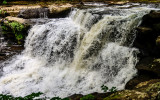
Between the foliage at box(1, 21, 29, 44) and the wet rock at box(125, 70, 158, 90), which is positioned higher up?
the foliage at box(1, 21, 29, 44)

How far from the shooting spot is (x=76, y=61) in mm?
8930

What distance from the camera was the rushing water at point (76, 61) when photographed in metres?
7.34

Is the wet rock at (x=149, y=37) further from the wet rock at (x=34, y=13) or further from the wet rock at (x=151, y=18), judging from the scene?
the wet rock at (x=34, y=13)

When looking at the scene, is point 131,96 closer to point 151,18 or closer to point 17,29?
point 151,18

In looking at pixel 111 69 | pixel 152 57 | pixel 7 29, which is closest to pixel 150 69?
pixel 152 57

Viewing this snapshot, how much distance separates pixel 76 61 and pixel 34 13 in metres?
7.80

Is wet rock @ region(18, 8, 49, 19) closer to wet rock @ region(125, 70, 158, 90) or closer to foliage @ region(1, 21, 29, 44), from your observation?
foliage @ region(1, 21, 29, 44)

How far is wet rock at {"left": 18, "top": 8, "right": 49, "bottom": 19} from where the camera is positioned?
571 inches

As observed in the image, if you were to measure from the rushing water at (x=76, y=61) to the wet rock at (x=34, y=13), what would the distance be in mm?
4098

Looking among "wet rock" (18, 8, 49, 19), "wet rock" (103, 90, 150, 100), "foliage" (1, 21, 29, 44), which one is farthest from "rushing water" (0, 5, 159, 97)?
"wet rock" (18, 8, 49, 19)

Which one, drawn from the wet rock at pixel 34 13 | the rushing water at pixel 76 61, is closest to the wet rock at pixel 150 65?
the rushing water at pixel 76 61

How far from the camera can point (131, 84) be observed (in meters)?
6.02

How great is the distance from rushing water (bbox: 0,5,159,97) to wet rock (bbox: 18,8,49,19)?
410cm

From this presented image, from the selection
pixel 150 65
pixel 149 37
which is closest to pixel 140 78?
pixel 150 65
